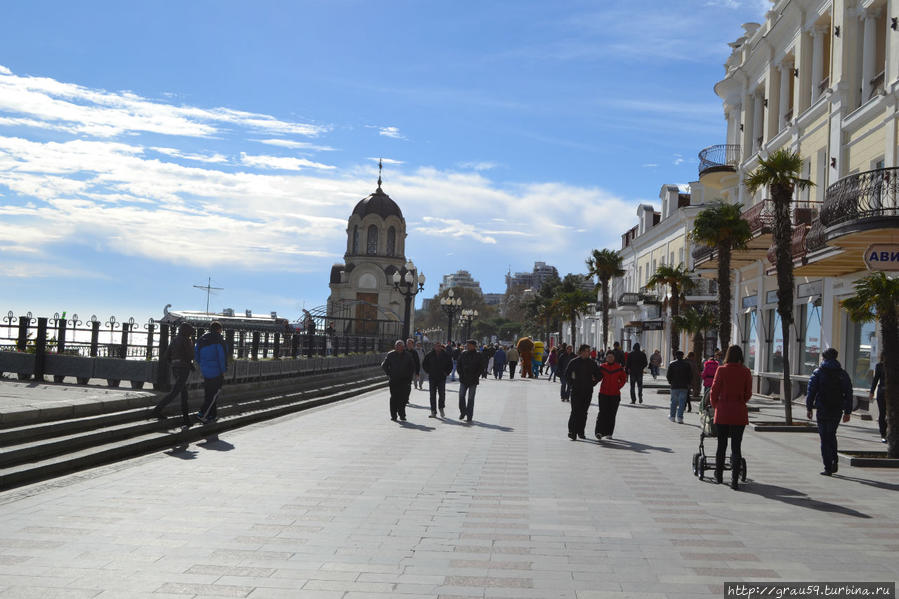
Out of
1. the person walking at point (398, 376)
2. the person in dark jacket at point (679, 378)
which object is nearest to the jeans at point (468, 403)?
the person walking at point (398, 376)

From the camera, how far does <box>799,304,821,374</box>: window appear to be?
25.0m

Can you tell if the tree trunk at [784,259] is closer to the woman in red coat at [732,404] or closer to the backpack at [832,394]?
the backpack at [832,394]

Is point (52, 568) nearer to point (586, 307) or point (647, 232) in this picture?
point (647, 232)

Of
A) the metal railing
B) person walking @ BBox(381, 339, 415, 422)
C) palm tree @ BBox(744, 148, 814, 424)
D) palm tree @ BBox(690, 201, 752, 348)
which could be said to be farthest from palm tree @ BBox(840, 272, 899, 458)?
palm tree @ BBox(690, 201, 752, 348)

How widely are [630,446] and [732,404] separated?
4.50 meters

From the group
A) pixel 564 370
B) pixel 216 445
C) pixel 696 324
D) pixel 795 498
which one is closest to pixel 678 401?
pixel 564 370

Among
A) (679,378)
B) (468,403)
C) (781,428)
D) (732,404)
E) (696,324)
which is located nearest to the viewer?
(732,404)

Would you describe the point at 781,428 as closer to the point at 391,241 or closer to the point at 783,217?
the point at 783,217

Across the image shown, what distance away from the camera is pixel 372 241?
90.5 meters

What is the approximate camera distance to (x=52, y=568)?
5.59 m

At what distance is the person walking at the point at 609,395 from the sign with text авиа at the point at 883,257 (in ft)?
14.4

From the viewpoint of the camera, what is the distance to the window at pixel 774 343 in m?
28.4

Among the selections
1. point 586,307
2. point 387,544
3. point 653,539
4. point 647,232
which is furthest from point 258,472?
point 586,307

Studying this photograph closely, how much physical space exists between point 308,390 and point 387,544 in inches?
711
